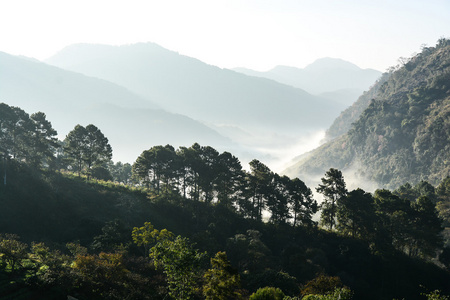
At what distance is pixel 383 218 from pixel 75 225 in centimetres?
5157

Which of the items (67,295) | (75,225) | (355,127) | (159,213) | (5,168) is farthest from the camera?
(355,127)

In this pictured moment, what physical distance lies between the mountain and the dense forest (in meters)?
67.7

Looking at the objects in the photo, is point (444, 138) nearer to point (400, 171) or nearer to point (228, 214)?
point (400, 171)

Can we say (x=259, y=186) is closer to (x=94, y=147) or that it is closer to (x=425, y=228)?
(x=425, y=228)

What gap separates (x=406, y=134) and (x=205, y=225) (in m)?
129

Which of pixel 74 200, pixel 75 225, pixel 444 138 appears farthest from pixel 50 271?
pixel 444 138

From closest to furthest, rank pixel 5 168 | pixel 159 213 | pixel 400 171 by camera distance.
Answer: pixel 5 168 < pixel 159 213 < pixel 400 171

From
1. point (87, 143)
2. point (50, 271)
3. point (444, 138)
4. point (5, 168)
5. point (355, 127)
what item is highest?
point (355, 127)

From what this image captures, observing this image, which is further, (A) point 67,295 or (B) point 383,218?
(B) point 383,218

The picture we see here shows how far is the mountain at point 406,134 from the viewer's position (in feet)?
434

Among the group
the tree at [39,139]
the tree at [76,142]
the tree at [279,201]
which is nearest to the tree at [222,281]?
the tree at [279,201]

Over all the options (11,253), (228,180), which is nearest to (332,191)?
(228,180)

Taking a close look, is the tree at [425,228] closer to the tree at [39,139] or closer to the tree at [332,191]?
the tree at [332,191]

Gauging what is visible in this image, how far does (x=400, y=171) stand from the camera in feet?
471
